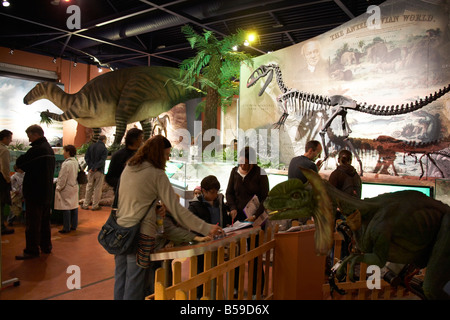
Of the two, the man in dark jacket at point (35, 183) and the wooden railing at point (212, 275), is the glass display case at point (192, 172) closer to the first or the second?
the man in dark jacket at point (35, 183)

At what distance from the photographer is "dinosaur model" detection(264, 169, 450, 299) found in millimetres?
1460

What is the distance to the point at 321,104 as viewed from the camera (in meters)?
7.71

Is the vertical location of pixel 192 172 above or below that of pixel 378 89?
below

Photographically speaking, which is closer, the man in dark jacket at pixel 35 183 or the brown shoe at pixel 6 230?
the man in dark jacket at pixel 35 183

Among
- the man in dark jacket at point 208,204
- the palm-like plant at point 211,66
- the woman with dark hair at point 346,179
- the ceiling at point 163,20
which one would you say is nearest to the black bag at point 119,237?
the man in dark jacket at point 208,204

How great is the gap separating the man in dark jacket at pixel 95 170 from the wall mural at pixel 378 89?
4.29m

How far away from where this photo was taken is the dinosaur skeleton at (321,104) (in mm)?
6137

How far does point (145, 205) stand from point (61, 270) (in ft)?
8.61

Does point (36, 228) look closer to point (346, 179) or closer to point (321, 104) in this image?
point (346, 179)

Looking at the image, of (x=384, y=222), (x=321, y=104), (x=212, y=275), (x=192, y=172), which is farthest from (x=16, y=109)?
(x=384, y=222)

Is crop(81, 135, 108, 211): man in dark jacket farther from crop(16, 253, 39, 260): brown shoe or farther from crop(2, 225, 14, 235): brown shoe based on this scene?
crop(16, 253, 39, 260): brown shoe

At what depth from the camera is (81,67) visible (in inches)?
531

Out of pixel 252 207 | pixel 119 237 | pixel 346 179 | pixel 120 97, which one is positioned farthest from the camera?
pixel 120 97
